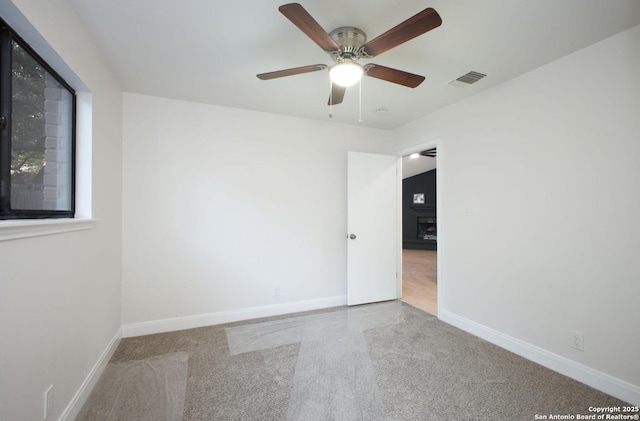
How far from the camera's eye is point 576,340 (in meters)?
1.99

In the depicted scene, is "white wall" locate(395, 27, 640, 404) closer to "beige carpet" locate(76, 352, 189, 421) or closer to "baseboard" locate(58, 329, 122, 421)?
"beige carpet" locate(76, 352, 189, 421)

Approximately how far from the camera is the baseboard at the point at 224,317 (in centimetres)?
269

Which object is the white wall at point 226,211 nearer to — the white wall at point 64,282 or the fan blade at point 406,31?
the white wall at point 64,282

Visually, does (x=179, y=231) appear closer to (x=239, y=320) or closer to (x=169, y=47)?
(x=239, y=320)

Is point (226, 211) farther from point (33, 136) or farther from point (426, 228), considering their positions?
point (426, 228)

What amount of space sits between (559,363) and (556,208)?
1.19 metres

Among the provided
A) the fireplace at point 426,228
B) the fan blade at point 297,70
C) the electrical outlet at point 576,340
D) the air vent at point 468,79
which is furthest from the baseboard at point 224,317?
the fireplace at point 426,228

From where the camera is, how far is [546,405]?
5.60 feet

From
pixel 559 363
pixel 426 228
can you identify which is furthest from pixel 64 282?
pixel 426 228

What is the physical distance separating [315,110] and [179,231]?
6.61ft

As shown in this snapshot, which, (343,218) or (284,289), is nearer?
(284,289)

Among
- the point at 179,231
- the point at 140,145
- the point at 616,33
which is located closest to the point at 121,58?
the point at 140,145

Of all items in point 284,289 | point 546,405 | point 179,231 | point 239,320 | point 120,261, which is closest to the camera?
point 546,405

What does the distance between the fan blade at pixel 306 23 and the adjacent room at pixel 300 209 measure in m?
0.01
